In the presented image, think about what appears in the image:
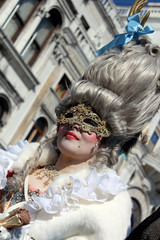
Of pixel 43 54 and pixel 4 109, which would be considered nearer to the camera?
pixel 4 109

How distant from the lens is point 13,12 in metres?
10.4

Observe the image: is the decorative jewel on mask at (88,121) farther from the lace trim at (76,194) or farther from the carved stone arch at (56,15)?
the carved stone arch at (56,15)

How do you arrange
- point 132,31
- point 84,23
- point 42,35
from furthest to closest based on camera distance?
point 84,23, point 42,35, point 132,31

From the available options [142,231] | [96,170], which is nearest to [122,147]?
[96,170]

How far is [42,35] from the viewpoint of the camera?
467 inches

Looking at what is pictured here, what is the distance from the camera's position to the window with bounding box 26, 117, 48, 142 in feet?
38.4

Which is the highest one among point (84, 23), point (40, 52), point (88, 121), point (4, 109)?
point (84, 23)

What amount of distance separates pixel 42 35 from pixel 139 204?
9.05 meters

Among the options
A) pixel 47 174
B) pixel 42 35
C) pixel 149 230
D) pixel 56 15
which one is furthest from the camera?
pixel 56 15

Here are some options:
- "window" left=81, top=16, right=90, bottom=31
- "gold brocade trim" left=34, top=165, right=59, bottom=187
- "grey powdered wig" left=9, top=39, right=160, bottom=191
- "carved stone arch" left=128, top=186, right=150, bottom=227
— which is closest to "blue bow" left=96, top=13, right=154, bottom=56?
"grey powdered wig" left=9, top=39, right=160, bottom=191

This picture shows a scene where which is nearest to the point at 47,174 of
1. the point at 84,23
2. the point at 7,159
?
the point at 7,159

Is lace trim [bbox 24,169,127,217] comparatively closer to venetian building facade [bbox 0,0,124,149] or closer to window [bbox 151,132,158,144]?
venetian building facade [bbox 0,0,124,149]

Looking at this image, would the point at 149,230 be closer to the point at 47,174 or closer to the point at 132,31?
the point at 47,174

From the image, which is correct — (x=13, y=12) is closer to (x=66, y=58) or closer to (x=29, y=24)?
(x=29, y=24)
